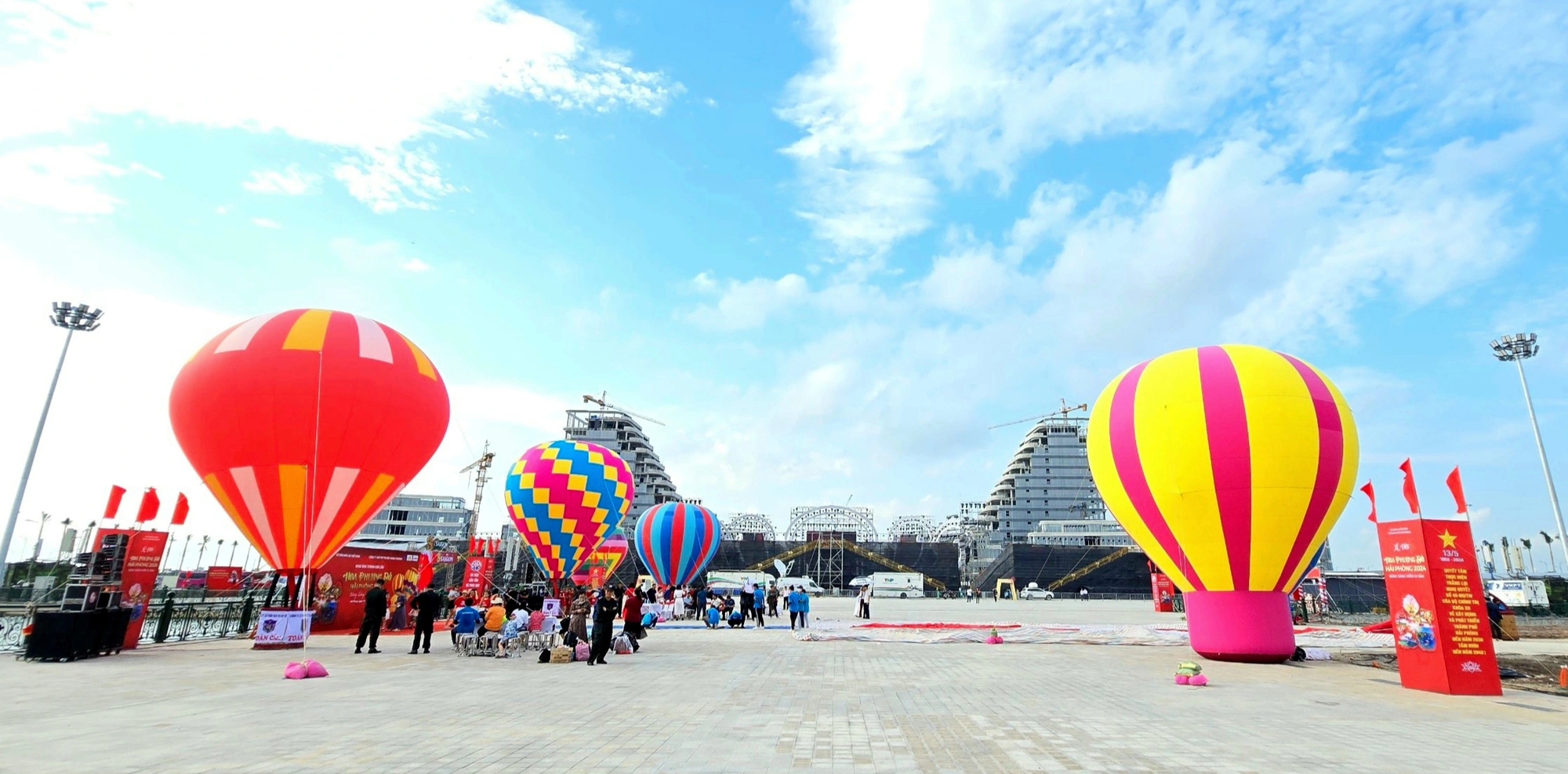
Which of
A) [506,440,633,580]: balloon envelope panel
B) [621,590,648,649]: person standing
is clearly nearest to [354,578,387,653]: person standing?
[621,590,648,649]: person standing

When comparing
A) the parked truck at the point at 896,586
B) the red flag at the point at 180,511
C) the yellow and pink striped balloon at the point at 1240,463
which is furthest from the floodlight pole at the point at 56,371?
the parked truck at the point at 896,586

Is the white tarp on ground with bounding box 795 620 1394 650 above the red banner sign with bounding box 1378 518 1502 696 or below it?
below

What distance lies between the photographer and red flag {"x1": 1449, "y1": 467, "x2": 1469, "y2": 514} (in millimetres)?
12383

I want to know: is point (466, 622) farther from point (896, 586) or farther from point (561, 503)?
point (896, 586)

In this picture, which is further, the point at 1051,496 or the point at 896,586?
the point at 1051,496

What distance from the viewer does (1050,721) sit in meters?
8.31

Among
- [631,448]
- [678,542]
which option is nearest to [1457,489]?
[678,542]

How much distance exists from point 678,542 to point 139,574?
23.6 metres

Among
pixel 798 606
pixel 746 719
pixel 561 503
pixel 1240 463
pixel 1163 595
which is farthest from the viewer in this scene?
pixel 1163 595

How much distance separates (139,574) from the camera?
15711 mm

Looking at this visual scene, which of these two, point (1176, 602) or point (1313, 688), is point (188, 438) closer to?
point (1313, 688)

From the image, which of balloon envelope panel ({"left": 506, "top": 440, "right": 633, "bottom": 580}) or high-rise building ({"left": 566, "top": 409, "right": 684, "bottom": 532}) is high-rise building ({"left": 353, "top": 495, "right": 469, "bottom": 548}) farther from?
balloon envelope panel ({"left": 506, "top": 440, "right": 633, "bottom": 580})

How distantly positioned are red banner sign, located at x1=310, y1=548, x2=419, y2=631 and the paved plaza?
7446 mm

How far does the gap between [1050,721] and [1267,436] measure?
8243 mm
